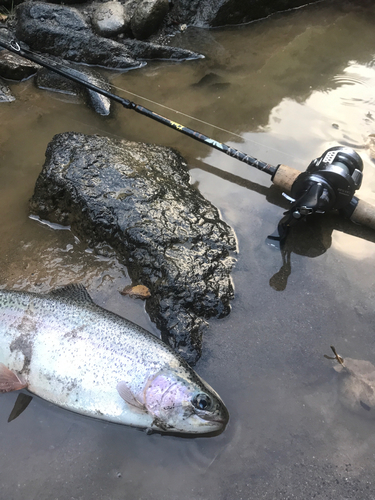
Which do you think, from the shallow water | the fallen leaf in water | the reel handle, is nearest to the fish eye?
the shallow water

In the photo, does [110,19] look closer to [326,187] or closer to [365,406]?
[326,187]

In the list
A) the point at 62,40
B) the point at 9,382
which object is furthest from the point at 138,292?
the point at 62,40

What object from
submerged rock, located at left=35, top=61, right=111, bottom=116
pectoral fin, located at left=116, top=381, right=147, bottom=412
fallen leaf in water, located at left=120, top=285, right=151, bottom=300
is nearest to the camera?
pectoral fin, located at left=116, top=381, right=147, bottom=412

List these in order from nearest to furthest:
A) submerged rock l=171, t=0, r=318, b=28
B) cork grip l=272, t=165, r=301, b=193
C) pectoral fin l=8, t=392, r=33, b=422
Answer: pectoral fin l=8, t=392, r=33, b=422 → cork grip l=272, t=165, r=301, b=193 → submerged rock l=171, t=0, r=318, b=28

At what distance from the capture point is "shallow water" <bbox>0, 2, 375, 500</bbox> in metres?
2.59

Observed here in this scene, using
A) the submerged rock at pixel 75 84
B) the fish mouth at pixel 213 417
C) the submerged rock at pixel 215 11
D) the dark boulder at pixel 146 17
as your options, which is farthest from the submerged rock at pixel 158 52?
the fish mouth at pixel 213 417

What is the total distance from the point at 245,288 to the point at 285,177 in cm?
139

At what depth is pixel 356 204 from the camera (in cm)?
385

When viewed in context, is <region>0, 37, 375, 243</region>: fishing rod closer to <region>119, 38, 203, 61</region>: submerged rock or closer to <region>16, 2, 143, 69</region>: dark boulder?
<region>119, 38, 203, 61</region>: submerged rock

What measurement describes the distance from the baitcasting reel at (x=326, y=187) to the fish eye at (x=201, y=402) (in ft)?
6.00

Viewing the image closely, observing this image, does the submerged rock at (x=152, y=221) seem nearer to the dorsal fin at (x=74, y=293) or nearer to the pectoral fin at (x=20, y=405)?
the dorsal fin at (x=74, y=293)

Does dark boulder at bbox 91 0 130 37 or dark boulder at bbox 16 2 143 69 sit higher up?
dark boulder at bbox 91 0 130 37

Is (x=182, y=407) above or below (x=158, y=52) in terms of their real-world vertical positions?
below

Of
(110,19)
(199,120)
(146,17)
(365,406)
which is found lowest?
(365,406)
